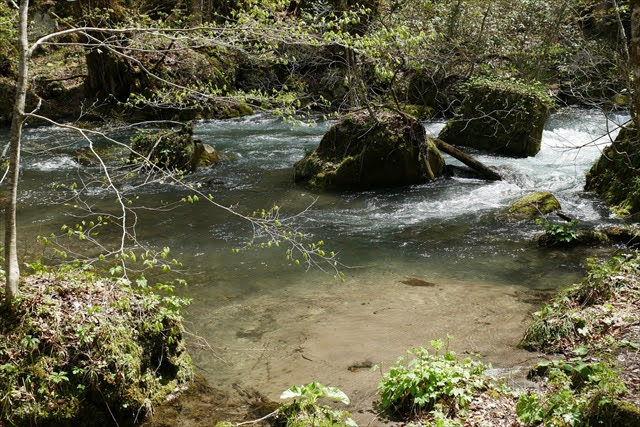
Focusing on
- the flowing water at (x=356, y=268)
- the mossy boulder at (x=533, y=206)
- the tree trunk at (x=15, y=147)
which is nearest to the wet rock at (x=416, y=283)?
the flowing water at (x=356, y=268)

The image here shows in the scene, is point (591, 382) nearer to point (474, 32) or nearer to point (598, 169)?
point (598, 169)

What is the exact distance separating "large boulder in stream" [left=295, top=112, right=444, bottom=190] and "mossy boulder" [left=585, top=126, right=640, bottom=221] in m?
3.64

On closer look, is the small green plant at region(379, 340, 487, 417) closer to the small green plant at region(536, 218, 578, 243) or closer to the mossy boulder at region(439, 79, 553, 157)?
the small green plant at region(536, 218, 578, 243)

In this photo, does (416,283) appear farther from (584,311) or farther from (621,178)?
(621,178)

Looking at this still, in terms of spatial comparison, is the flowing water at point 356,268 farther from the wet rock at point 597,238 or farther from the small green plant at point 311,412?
the small green plant at point 311,412

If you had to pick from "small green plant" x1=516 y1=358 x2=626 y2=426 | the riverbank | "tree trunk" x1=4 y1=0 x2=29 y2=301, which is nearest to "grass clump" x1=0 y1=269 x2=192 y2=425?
"tree trunk" x1=4 y1=0 x2=29 y2=301

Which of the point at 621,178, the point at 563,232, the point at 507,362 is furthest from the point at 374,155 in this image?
the point at 507,362

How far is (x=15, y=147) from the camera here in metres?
4.27

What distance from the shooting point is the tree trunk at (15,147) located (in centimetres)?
→ 407

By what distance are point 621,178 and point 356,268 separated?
6.31 metres

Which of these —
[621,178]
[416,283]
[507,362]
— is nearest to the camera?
[507,362]

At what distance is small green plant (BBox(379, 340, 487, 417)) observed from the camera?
4.46m

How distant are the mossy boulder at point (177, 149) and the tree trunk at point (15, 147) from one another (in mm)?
9227

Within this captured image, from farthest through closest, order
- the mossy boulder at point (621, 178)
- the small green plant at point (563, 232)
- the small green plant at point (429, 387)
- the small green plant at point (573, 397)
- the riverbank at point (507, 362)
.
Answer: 1. the mossy boulder at point (621, 178)
2. the small green plant at point (563, 232)
3. the small green plant at point (429, 387)
4. the riverbank at point (507, 362)
5. the small green plant at point (573, 397)
